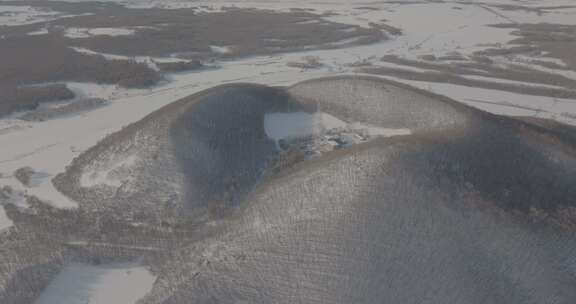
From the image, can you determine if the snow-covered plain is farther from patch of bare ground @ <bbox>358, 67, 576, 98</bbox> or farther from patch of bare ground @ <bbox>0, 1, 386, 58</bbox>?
patch of bare ground @ <bbox>0, 1, 386, 58</bbox>

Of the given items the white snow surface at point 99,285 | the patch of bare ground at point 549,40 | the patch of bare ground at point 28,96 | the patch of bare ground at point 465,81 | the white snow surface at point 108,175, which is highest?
the patch of bare ground at point 549,40

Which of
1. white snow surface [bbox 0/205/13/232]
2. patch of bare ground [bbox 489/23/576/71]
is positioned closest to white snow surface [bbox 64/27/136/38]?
white snow surface [bbox 0/205/13/232]

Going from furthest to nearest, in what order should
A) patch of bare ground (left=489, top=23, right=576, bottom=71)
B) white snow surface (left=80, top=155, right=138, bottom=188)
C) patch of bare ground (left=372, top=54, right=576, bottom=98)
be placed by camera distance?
patch of bare ground (left=489, top=23, right=576, bottom=71)
patch of bare ground (left=372, top=54, right=576, bottom=98)
white snow surface (left=80, top=155, right=138, bottom=188)

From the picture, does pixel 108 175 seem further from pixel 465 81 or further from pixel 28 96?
pixel 465 81

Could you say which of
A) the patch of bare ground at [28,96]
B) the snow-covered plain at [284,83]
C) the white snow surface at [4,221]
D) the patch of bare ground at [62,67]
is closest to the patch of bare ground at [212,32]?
the snow-covered plain at [284,83]

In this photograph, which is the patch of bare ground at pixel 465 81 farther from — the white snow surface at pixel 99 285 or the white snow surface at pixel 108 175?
the white snow surface at pixel 99 285

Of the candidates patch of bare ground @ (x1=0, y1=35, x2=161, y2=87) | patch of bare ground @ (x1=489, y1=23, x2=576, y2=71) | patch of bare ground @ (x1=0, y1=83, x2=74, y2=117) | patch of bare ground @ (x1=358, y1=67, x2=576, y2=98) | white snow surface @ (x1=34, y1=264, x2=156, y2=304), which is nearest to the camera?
Answer: white snow surface @ (x1=34, y1=264, x2=156, y2=304)

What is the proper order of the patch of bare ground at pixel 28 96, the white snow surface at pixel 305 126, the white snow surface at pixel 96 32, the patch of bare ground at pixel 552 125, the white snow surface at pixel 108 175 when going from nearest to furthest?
the white snow surface at pixel 108 175
the white snow surface at pixel 305 126
the patch of bare ground at pixel 552 125
the patch of bare ground at pixel 28 96
the white snow surface at pixel 96 32
